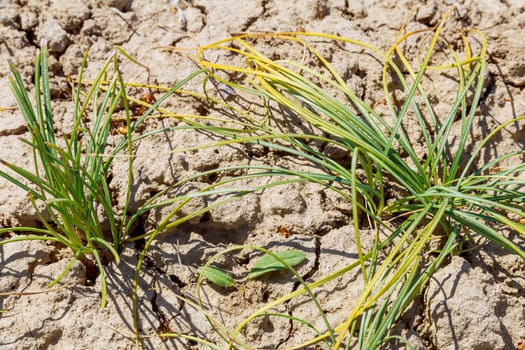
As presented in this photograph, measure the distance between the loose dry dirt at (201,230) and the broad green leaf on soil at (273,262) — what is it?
0.03 m

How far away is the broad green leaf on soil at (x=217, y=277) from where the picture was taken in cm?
171

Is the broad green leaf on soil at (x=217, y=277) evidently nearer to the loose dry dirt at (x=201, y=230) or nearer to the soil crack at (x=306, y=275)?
the loose dry dirt at (x=201, y=230)

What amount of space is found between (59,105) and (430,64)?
1.39 m

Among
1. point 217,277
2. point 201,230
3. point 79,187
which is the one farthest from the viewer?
point 201,230

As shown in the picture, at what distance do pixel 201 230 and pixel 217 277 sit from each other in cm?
18

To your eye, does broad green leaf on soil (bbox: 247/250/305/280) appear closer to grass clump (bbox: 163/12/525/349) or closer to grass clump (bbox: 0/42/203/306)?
grass clump (bbox: 163/12/525/349)

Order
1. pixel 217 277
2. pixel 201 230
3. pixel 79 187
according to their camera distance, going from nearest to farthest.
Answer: pixel 79 187, pixel 217 277, pixel 201 230

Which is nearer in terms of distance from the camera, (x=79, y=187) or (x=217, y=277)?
(x=79, y=187)

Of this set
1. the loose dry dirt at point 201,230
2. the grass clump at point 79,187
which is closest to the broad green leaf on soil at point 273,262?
the loose dry dirt at point 201,230

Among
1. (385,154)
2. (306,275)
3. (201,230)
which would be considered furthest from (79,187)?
(385,154)

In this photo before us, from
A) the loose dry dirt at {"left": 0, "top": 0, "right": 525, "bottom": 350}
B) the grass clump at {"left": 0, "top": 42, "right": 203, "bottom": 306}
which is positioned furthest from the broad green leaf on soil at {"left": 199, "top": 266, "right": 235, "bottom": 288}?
the grass clump at {"left": 0, "top": 42, "right": 203, "bottom": 306}

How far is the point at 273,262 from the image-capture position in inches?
68.2

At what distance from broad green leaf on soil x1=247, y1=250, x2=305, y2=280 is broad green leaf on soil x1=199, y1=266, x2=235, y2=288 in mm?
63

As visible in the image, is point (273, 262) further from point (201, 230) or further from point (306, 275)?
point (201, 230)
